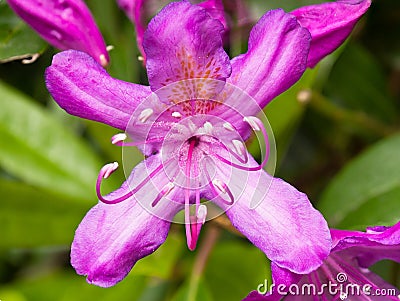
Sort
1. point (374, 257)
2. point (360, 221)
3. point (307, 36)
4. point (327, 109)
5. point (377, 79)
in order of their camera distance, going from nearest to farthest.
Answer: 1. point (307, 36)
2. point (374, 257)
3. point (360, 221)
4. point (327, 109)
5. point (377, 79)

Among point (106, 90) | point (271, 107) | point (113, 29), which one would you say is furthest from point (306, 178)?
point (106, 90)

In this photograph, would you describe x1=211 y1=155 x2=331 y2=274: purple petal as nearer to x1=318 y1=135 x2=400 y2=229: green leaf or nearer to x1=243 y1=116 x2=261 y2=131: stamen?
x1=243 y1=116 x2=261 y2=131: stamen

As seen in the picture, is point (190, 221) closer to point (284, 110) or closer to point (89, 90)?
point (89, 90)

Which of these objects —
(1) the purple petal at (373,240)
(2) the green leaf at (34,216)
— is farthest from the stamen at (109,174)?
(2) the green leaf at (34,216)

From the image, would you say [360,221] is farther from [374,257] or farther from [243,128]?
[243,128]

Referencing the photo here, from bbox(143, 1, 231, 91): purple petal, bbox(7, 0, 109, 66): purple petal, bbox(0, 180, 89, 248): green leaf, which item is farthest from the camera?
bbox(0, 180, 89, 248): green leaf

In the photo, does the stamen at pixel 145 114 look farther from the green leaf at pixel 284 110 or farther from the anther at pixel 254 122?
the green leaf at pixel 284 110

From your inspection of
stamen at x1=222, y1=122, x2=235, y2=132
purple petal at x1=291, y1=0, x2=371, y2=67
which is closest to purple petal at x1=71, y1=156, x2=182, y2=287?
stamen at x1=222, y1=122, x2=235, y2=132

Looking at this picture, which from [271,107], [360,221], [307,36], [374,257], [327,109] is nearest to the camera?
[307,36]
